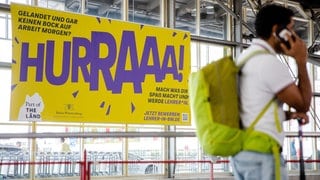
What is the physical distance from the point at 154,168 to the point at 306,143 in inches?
170

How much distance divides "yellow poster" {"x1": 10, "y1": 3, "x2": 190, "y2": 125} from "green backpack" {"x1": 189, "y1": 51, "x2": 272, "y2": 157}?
4063 millimetres

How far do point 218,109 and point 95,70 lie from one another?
A: 14.9 ft

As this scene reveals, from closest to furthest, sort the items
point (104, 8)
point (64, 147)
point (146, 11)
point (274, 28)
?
point (274, 28) → point (64, 147) → point (104, 8) → point (146, 11)

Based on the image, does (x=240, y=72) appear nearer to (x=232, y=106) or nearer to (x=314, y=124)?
(x=232, y=106)

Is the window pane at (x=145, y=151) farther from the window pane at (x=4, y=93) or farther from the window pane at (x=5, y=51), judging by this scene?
the window pane at (x=5, y=51)

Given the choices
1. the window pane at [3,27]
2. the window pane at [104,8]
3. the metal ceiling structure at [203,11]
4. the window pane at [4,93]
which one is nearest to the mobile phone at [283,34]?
the window pane at [4,93]

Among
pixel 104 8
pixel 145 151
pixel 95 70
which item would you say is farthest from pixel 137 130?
pixel 104 8

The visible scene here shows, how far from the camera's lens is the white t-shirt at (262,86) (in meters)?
1.53

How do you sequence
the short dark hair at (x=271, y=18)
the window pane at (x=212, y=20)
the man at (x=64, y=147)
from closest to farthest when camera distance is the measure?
1. the short dark hair at (x=271, y=18)
2. the man at (x=64, y=147)
3. the window pane at (x=212, y=20)

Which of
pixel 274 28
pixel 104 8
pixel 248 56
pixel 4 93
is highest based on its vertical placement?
pixel 104 8

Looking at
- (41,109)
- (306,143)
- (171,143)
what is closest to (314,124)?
(306,143)

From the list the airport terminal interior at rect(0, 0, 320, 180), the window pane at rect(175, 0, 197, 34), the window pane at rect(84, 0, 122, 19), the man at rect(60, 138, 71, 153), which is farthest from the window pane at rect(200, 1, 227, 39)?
the man at rect(60, 138, 71, 153)

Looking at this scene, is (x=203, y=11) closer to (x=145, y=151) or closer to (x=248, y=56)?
(x=145, y=151)

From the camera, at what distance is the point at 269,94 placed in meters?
1.56
